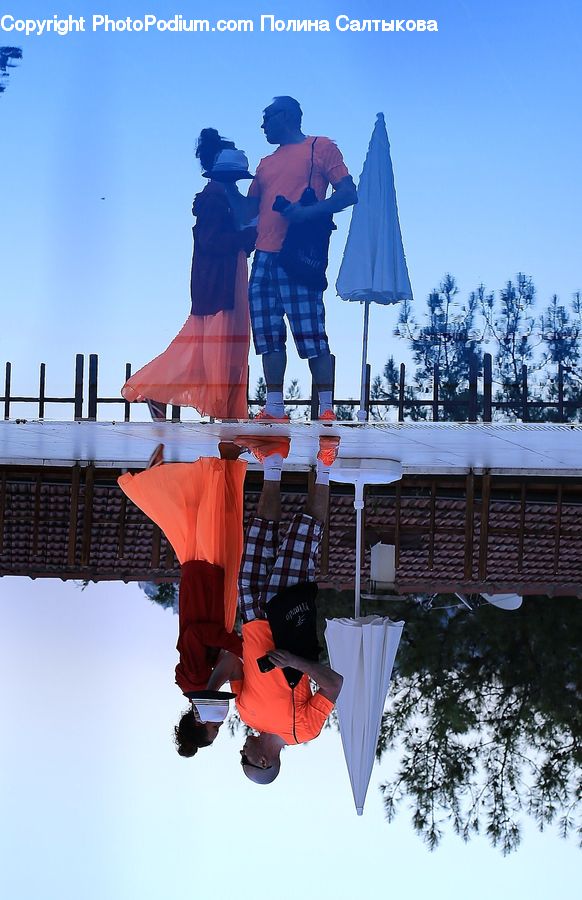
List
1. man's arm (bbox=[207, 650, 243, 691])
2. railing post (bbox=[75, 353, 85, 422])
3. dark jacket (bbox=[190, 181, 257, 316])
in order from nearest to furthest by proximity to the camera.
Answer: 1. dark jacket (bbox=[190, 181, 257, 316])
2. railing post (bbox=[75, 353, 85, 422])
3. man's arm (bbox=[207, 650, 243, 691])

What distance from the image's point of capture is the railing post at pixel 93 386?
3.96 meters

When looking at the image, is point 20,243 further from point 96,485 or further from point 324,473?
point 96,485

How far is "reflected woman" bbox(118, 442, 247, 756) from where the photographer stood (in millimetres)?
4672

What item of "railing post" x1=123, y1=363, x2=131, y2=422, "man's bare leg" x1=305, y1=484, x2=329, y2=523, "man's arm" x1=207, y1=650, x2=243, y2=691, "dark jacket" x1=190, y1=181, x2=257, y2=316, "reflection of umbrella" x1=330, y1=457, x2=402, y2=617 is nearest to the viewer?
"dark jacket" x1=190, y1=181, x2=257, y2=316

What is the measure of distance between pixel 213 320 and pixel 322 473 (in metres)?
1.37

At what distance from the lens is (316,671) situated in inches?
178

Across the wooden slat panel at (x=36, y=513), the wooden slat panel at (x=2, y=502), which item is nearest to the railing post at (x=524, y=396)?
the wooden slat panel at (x=36, y=513)

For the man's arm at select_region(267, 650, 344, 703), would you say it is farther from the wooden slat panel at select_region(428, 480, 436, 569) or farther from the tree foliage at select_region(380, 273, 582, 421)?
the wooden slat panel at select_region(428, 480, 436, 569)

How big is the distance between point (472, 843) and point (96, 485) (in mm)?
4153

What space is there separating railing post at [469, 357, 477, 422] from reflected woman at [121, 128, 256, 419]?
0.73 meters

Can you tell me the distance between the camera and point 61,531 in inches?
302

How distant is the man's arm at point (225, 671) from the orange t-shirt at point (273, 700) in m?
0.03

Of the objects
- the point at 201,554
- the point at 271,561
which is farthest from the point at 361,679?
the point at 201,554

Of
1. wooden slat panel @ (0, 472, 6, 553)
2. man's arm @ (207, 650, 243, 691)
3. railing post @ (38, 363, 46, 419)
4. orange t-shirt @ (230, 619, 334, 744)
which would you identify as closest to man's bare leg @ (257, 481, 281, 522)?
orange t-shirt @ (230, 619, 334, 744)
